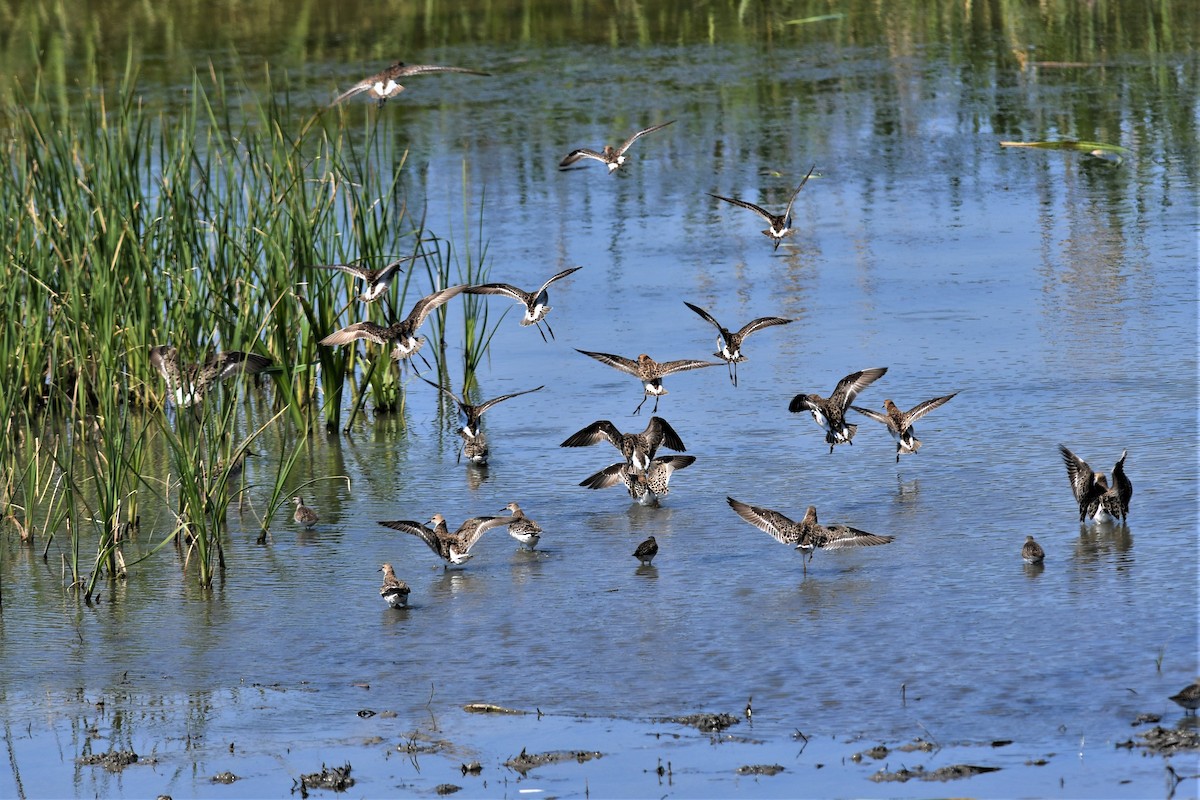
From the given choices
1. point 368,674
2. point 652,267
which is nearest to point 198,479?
point 368,674

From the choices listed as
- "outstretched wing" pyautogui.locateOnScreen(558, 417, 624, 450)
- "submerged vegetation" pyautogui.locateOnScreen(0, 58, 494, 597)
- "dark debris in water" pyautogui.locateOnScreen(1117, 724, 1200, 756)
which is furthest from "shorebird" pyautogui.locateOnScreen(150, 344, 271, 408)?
"dark debris in water" pyautogui.locateOnScreen(1117, 724, 1200, 756)

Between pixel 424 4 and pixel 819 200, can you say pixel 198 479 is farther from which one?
pixel 424 4

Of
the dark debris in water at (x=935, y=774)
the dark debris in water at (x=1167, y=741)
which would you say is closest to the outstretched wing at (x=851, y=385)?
the dark debris in water at (x=1167, y=741)

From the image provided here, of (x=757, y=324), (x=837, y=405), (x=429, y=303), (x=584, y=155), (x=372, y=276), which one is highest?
(x=584, y=155)

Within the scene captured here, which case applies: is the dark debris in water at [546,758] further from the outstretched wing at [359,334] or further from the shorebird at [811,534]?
the outstretched wing at [359,334]

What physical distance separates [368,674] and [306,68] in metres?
16.7

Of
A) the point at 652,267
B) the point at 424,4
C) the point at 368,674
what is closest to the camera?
the point at 368,674

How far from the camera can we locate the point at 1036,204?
50.3 feet

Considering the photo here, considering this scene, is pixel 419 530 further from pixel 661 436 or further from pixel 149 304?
pixel 149 304

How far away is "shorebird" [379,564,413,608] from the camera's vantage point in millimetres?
7637

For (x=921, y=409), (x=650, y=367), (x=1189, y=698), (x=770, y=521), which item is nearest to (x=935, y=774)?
(x=1189, y=698)

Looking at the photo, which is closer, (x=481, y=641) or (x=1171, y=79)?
(x=481, y=641)

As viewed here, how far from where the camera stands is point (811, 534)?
7.80m

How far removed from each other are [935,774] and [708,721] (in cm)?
90
